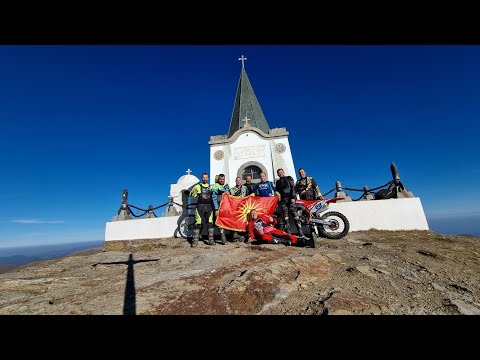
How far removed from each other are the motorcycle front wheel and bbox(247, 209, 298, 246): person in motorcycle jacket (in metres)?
1.85

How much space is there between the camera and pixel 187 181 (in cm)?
1941

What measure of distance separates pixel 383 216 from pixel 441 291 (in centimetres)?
596

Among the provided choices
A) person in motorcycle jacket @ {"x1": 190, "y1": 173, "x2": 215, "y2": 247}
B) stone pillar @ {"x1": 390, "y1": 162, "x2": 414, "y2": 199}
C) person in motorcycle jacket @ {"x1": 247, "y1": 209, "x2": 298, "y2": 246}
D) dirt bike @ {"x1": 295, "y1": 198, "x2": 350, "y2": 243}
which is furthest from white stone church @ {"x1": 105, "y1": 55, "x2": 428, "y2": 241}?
person in motorcycle jacket @ {"x1": 247, "y1": 209, "x2": 298, "y2": 246}

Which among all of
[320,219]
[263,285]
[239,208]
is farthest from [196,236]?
[263,285]

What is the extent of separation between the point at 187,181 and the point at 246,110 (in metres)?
8.28

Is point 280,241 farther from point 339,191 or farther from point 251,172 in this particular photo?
point 251,172

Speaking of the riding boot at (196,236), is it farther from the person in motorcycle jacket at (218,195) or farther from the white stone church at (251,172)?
the white stone church at (251,172)

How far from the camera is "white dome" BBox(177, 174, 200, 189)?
19047mm

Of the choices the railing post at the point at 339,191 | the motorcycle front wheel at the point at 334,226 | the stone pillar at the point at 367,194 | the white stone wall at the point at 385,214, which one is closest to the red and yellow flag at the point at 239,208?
the motorcycle front wheel at the point at 334,226

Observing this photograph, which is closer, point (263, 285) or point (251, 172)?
point (263, 285)

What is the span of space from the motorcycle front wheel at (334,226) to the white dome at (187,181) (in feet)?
44.8
